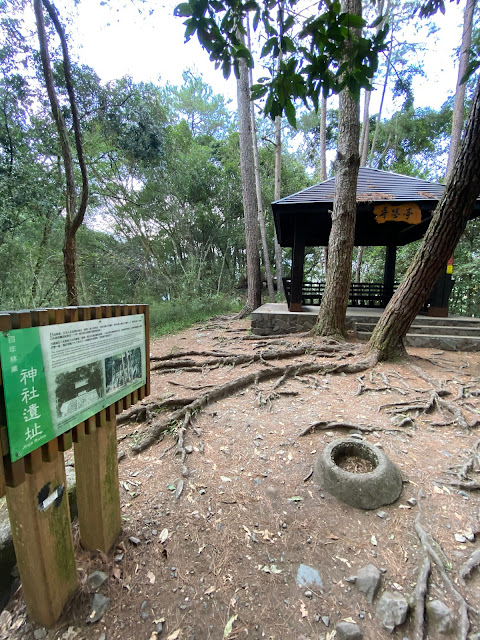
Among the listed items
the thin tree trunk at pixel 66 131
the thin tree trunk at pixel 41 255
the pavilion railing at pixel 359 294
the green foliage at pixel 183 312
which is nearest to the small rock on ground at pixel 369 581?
the thin tree trunk at pixel 66 131

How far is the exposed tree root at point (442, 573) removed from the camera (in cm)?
119

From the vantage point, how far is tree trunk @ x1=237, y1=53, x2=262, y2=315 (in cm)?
901

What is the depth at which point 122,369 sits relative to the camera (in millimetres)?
1477

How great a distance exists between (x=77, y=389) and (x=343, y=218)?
17.3 ft

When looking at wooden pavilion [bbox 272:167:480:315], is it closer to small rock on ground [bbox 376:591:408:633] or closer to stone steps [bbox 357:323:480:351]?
stone steps [bbox 357:323:480:351]

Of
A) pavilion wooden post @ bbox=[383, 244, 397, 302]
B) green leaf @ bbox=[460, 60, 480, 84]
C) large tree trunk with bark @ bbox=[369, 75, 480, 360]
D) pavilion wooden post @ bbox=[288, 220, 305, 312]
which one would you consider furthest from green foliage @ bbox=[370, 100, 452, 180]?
green leaf @ bbox=[460, 60, 480, 84]

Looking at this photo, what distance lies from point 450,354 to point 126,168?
13135 millimetres

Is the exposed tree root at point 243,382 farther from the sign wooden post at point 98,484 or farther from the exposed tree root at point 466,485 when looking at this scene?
the exposed tree root at point 466,485

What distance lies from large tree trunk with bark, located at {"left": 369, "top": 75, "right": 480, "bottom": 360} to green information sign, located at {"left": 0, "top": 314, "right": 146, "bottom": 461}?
3.99 meters

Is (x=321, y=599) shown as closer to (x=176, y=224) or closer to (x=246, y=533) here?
(x=246, y=533)

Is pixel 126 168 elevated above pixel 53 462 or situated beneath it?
elevated above

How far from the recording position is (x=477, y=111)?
308 centimetres

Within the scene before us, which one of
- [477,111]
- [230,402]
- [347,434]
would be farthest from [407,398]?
[477,111]

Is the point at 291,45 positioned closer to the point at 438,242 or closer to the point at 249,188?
the point at 438,242
